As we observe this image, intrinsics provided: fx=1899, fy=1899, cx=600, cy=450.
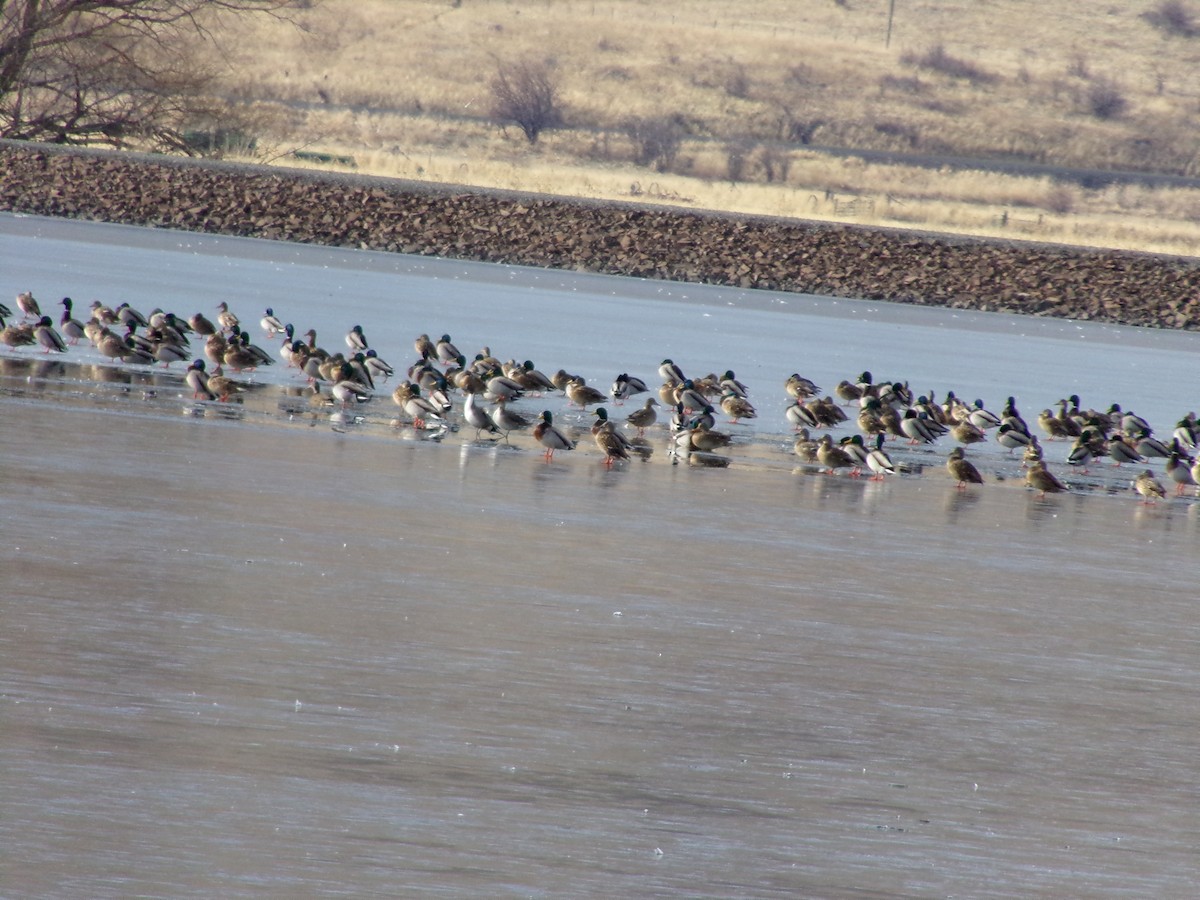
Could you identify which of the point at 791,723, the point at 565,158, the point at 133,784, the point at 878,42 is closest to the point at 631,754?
the point at 791,723

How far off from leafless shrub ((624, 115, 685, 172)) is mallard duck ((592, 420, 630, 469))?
55.0 m

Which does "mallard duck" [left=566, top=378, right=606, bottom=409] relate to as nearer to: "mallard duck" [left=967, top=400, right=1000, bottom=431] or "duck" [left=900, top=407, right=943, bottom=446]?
"duck" [left=900, top=407, right=943, bottom=446]

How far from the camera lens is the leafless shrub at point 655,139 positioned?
229 ft

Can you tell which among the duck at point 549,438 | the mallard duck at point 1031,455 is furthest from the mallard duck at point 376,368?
the mallard duck at point 1031,455

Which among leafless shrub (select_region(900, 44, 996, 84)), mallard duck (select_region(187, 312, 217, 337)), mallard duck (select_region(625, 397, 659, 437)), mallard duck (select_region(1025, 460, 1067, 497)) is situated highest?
leafless shrub (select_region(900, 44, 996, 84))

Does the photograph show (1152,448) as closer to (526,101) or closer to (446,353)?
(446,353)

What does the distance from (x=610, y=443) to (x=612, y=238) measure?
26292 mm

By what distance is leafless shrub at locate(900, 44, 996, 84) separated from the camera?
88.4m

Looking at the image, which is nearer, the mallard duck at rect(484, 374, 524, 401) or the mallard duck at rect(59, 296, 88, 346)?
the mallard duck at rect(484, 374, 524, 401)

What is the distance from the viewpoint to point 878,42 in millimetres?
92312

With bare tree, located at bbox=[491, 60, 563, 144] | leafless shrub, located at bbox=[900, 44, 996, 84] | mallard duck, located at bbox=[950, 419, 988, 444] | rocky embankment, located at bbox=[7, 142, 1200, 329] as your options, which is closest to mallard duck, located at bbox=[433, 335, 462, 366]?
mallard duck, located at bbox=[950, 419, 988, 444]

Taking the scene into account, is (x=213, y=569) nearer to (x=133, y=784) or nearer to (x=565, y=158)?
(x=133, y=784)

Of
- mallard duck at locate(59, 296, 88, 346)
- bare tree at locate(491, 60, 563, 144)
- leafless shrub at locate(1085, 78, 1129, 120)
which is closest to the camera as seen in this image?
mallard duck at locate(59, 296, 88, 346)

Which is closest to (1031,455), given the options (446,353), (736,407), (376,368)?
(736,407)
